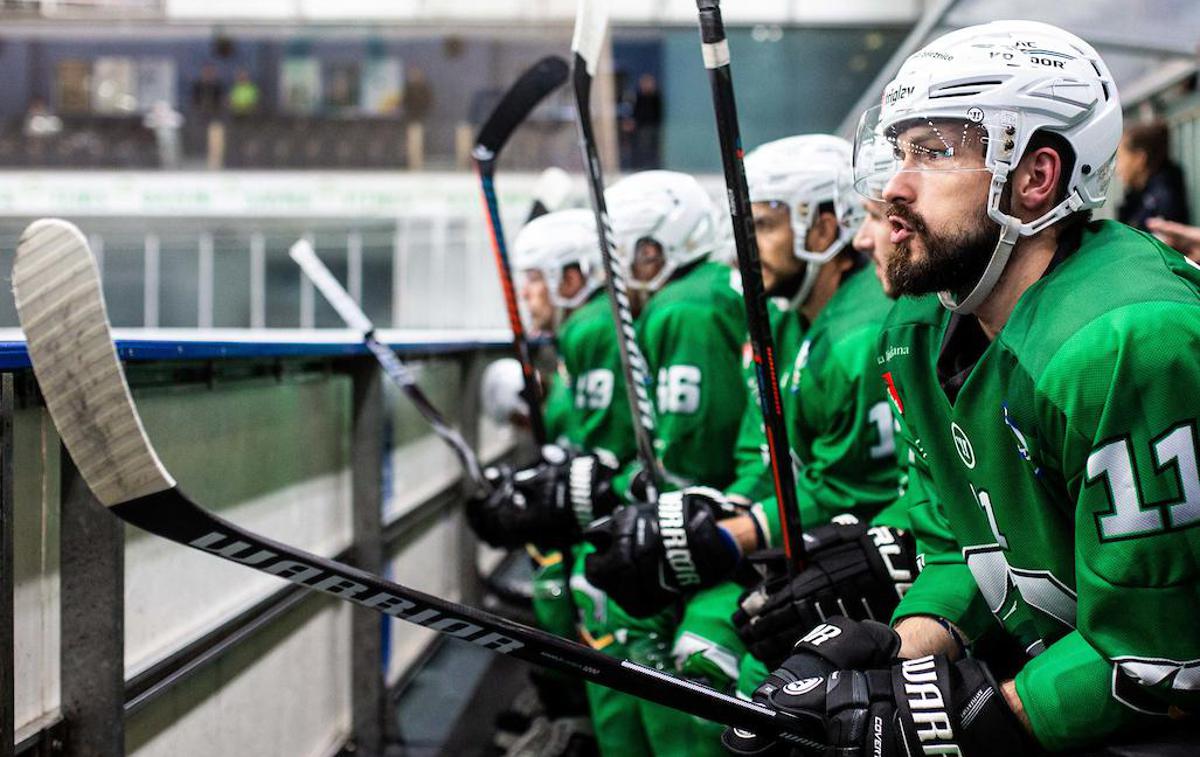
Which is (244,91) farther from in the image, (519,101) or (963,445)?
(963,445)

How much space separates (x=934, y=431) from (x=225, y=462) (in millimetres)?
1349

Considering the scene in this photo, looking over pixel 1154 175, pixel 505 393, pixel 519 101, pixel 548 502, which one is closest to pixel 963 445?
pixel 548 502

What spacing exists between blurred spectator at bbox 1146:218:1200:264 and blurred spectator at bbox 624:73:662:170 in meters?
7.35

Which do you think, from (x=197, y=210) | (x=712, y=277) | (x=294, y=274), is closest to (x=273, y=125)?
(x=197, y=210)

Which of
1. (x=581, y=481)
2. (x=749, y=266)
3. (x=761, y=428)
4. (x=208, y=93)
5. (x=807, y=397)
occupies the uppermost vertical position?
(x=208, y=93)

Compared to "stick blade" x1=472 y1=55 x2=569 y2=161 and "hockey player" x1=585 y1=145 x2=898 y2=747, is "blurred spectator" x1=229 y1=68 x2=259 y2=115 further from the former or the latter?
"hockey player" x1=585 y1=145 x2=898 y2=747

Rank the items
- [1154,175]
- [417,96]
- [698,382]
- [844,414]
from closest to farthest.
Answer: [844,414] → [698,382] → [1154,175] → [417,96]

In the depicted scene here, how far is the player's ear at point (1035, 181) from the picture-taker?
134cm

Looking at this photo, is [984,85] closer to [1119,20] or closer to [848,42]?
[1119,20]

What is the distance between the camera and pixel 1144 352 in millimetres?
1108

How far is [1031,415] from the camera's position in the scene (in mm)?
1219

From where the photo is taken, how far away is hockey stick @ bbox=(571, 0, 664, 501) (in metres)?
2.15

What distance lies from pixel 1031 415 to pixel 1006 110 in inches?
13.4

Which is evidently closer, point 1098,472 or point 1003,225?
point 1098,472
